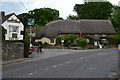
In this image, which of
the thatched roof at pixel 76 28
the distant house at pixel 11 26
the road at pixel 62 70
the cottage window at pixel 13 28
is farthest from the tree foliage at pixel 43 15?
the road at pixel 62 70

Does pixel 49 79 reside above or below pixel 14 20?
below

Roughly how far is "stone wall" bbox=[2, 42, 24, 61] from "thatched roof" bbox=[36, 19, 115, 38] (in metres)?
41.0

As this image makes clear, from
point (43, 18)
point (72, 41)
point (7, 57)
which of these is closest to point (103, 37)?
point (72, 41)

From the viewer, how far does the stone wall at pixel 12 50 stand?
87.8ft

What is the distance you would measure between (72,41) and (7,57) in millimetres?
40437

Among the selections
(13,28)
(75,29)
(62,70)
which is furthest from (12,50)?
(75,29)

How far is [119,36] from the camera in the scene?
73188 mm

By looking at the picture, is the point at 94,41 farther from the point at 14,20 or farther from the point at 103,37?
the point at 14,20

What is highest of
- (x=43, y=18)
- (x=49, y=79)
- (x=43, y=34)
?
(x=43, y=18)

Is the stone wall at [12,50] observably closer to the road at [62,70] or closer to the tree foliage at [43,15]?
the road at [62,70]

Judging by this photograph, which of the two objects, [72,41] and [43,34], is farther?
[43,34]

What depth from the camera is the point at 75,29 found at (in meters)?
71.3

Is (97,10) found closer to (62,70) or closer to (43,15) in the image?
(43,15)

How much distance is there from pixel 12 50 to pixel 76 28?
148ft
